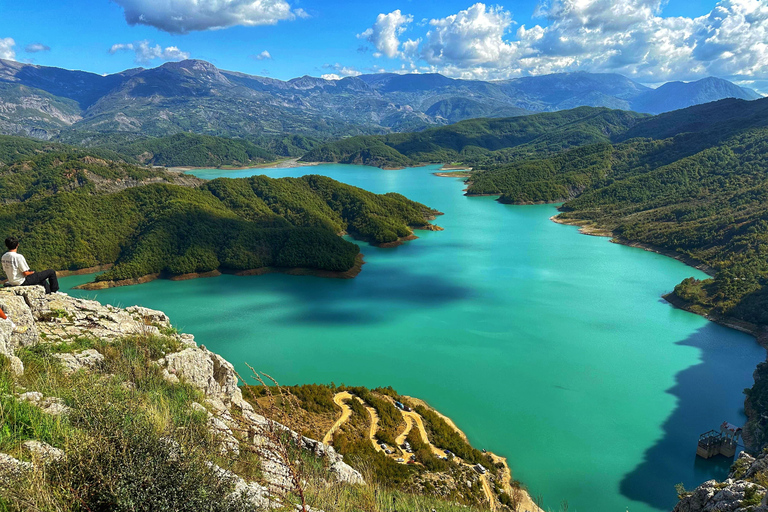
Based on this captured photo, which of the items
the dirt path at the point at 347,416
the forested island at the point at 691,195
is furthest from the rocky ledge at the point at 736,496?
the forested island at the point at 691,195

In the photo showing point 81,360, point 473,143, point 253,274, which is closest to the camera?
point 81,360

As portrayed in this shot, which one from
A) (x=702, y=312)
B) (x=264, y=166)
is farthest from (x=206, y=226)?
(x=264, y=166)

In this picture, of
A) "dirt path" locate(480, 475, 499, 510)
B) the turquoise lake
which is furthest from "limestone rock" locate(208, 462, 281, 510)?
the turquoise lake

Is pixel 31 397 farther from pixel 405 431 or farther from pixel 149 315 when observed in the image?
pixel 405 431

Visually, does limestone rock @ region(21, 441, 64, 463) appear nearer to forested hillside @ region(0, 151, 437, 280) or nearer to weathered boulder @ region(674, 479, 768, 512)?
weathered boulder @ region(674, 479, 768, 512)

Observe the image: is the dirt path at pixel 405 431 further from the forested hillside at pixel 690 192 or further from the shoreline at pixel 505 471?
the forested hillside at pixel 690 192

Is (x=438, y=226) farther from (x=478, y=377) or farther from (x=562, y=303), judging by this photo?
(x=478, y=377)

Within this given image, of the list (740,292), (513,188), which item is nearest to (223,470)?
(740,292)
